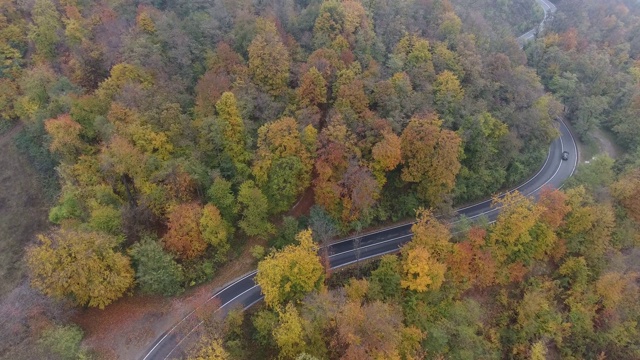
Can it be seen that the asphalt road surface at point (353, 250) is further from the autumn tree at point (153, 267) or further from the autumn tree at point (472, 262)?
the autumn tree at point (472, 262)

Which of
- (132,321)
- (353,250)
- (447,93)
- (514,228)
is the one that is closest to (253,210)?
(353,250)

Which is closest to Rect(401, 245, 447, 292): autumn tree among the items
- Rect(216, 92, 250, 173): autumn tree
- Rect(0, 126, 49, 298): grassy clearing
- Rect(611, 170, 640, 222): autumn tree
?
Rect(216, 92, 250, 173): autumn tree

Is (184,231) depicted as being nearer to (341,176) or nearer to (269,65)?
(341,176)

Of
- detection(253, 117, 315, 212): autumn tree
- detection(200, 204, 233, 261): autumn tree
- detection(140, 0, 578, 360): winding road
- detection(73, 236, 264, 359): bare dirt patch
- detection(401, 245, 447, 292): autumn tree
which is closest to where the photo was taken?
detection(73, 236, 264, 359): bare dirt patch

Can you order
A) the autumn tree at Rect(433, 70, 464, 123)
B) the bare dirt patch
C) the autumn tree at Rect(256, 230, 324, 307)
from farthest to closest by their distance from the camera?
the autumn tree at Rect(433, 70, 464, 123)
the bare dirt patch
the autumn tree at Rect(256, 230, 324, 307)

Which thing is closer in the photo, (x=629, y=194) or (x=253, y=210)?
(x=253, y=210)

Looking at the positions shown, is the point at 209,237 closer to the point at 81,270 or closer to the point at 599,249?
the point at 81,270

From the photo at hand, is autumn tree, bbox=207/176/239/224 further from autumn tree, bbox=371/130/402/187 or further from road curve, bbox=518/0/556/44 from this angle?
road curve, bbox=518/0/556/44
